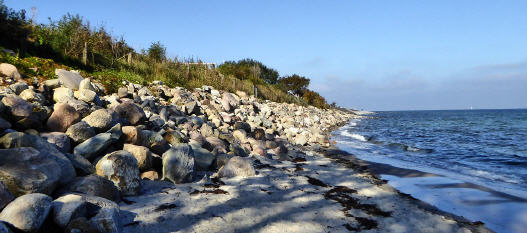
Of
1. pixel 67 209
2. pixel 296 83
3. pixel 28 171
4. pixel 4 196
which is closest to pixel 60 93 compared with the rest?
pixel 28 171

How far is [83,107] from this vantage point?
5305 millimetres

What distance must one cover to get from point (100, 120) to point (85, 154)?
96 cm

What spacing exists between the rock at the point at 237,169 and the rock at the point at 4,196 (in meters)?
2.72

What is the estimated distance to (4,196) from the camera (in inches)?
91.8

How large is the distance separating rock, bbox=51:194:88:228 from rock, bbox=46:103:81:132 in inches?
99.7

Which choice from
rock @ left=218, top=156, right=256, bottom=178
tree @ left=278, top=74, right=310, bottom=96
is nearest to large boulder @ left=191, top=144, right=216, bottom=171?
rock @ left=218, top=156, right=256, bottom=178

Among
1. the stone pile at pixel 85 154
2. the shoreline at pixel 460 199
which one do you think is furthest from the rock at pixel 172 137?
the shoreline at pixel 460 199

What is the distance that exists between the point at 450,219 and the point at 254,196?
8.28 feet

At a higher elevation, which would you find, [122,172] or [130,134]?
[130,134]

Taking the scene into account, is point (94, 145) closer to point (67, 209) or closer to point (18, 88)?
point (67, 209)

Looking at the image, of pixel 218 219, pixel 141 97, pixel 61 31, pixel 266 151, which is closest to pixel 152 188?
pixel 218 219

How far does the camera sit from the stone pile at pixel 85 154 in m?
2.38

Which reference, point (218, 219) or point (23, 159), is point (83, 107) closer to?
point (23, 159)

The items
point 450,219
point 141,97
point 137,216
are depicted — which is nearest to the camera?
point 137,216
